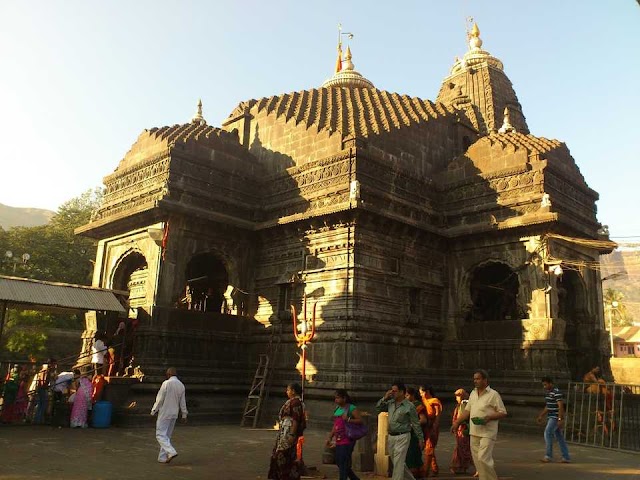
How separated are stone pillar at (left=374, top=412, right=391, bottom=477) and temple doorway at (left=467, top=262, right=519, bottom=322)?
1039 centimetres

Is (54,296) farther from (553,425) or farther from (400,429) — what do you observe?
(553,425)

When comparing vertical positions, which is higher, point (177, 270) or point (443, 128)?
point (443, 128)

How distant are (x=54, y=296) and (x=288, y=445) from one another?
10.3 metres

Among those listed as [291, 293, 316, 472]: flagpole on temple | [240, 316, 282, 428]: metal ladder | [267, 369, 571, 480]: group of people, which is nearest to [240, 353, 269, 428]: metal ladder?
[240, 316, 282, 428]: metal ladder

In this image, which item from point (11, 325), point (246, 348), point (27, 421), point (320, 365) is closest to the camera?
point (27, 421)

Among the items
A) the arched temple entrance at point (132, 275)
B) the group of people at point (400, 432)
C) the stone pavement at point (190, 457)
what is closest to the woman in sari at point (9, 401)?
the stone pavement at point (190, 457)

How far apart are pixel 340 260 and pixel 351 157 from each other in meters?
3.24

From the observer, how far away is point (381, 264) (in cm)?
1688

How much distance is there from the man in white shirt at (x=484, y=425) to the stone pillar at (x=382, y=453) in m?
1.94

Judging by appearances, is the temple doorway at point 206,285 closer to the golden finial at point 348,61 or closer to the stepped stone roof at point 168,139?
the stepped stone roof at point 168,139

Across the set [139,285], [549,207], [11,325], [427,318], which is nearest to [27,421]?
[139,285]

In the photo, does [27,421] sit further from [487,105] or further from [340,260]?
[487,105]

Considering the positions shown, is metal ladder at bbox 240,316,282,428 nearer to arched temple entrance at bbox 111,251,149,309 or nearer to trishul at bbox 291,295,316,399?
trishul at bbox 291,295,316,399

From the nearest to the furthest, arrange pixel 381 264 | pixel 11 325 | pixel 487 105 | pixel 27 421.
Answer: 1. pixel 27 421
2. pixel 381 264
3. pixel 487 105
4. pixel 11 325
